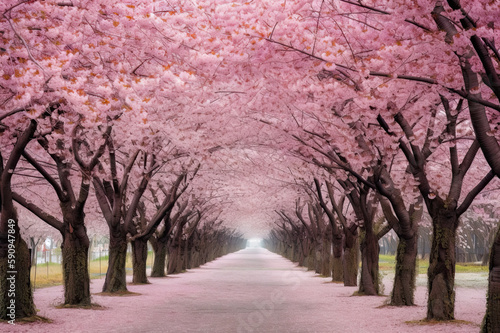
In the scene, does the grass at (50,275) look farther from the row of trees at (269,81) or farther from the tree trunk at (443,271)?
the tree trunk at (443,271)

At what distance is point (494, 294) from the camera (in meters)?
9.58

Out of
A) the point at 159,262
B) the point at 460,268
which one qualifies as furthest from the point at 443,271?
the point at 460,268

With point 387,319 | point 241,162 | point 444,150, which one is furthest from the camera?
point 241,162

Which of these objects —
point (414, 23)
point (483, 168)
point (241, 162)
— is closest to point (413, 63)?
point (414, 23)

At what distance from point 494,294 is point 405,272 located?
7.16 m

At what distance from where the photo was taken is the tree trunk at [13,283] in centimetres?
1224

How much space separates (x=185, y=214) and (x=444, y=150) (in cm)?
2102

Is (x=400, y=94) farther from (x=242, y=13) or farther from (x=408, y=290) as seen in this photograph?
(x=408, y=290)

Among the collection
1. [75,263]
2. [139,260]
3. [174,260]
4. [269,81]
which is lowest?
[174,260]

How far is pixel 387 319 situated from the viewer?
45.6ft

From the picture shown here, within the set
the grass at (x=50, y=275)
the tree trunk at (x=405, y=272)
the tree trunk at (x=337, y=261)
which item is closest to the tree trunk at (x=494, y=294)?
the tree trunk at (x=405, y=272)

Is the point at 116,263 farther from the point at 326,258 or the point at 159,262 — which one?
the point at 326,258

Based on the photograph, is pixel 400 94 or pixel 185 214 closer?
pixel 400 94

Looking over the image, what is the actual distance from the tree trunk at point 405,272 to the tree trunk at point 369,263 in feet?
12.0
